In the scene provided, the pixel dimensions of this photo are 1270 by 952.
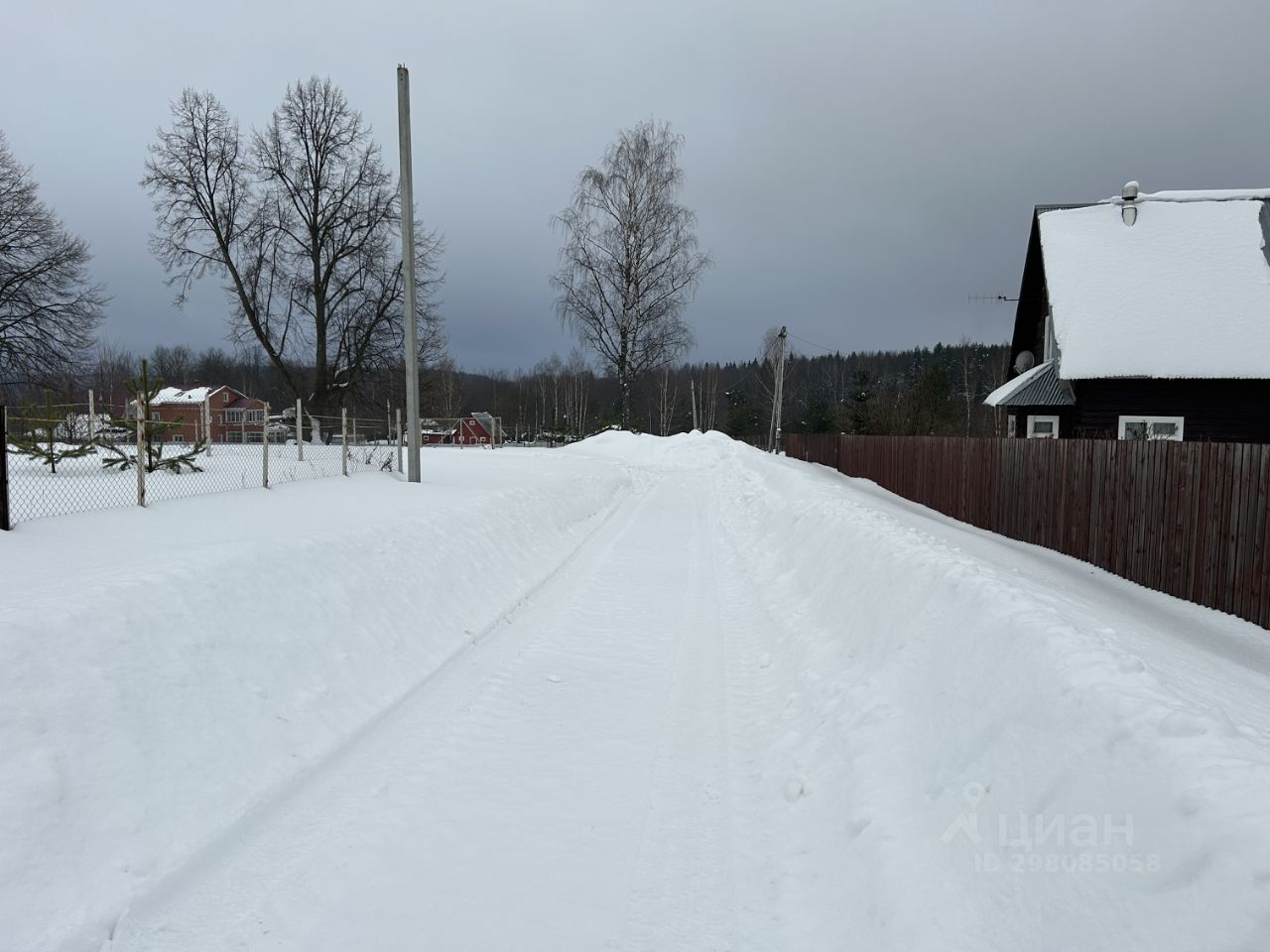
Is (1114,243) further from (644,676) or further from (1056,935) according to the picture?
(1056,935)

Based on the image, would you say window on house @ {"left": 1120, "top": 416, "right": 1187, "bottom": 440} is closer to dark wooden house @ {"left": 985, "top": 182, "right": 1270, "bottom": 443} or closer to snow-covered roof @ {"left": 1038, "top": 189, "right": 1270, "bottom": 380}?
dark wooden house @ {"left": 985, "top": 182, "right": 1270, "bottom": 443}

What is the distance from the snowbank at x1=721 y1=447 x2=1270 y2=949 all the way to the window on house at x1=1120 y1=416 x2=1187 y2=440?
16092 millimetres

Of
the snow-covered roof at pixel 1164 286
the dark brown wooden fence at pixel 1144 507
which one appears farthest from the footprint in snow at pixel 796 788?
the snow-covered roof at pixel 1164 286

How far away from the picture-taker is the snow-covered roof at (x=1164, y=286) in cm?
1817

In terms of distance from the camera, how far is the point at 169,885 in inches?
123

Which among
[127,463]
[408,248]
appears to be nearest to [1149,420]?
[408,248]

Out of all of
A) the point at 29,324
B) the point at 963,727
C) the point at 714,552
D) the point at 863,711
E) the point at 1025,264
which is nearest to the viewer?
the point at 963,727

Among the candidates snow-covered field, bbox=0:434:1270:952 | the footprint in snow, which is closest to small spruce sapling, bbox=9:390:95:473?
snow-covered field, bbox=0:434:1270:952

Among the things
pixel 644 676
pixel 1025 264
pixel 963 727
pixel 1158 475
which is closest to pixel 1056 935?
pixel 963 727

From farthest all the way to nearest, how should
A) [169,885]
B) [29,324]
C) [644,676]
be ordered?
[29,324], [644,676], [169,885]

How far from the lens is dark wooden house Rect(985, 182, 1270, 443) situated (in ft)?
59.8

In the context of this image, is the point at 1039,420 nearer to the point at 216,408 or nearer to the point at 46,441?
the point at 46,441

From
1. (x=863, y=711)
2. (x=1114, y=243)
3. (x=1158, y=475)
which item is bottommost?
(x=863, y=711)

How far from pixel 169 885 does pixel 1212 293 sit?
24835mm
